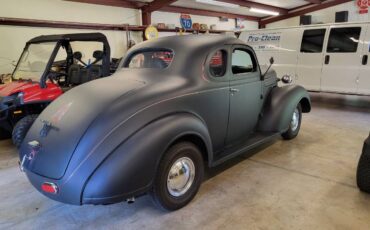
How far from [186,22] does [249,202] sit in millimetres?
9366

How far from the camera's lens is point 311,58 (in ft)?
22.4

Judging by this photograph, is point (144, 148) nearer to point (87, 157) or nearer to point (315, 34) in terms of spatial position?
point (87, 157)

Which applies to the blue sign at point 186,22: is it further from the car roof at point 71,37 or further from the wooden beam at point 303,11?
the car roof at point 71,37

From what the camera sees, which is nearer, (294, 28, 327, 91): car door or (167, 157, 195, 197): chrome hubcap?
(167, 157, 195, 197): chrome hubcap

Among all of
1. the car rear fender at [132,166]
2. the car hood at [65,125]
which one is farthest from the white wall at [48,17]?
the car rear fender at [132,166]

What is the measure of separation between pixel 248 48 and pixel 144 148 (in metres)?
2.09

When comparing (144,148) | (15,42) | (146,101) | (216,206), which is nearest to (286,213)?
(216,206)

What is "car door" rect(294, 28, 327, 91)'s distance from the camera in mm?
6691

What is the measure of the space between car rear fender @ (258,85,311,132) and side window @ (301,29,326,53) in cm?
331

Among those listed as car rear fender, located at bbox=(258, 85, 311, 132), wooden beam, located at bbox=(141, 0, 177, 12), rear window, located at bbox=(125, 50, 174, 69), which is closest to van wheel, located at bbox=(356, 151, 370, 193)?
car rear fender, located at bbox=(258, 85, 311, 132)

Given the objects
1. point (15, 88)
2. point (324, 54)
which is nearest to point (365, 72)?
point (324, 54)

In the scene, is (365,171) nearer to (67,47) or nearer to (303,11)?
(67,47)

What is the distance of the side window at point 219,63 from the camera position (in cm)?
311

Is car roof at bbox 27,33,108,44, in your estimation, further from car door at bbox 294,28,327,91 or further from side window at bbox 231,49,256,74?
car door at bbox 294,28,327,91
